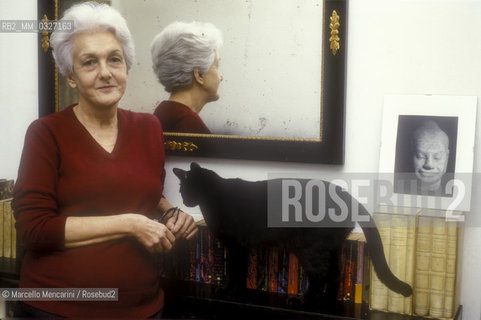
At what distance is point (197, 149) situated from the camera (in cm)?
165

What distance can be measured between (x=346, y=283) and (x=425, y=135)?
451 mm

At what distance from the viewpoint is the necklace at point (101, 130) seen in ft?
4.92

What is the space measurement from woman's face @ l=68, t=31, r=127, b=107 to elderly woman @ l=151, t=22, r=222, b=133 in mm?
157

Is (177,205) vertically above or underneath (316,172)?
underneath

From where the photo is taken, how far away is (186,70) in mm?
1604

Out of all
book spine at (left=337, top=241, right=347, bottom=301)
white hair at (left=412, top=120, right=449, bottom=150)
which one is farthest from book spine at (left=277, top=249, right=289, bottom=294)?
white hair at (left=412, top=120, right=449, bottom=150)

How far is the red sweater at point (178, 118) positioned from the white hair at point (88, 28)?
173mm

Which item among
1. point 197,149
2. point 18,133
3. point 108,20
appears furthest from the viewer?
point 18,133

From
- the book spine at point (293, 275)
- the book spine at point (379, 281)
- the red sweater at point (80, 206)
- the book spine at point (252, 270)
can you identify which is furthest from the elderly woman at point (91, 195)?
the book spine at point (379, 281)

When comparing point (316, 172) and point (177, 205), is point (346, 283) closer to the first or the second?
point (316, 172)

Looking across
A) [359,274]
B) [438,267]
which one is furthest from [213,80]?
[438,267]

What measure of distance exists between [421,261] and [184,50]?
898mm

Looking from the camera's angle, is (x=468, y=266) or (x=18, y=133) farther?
(x=18, y=133)

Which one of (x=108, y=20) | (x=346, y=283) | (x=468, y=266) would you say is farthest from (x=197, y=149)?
(x=468, y=266)
